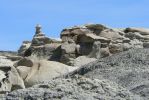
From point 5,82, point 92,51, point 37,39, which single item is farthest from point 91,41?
point 5,82

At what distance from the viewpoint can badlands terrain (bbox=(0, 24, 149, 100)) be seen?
6.85 m

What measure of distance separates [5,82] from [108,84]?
15497 millimetres

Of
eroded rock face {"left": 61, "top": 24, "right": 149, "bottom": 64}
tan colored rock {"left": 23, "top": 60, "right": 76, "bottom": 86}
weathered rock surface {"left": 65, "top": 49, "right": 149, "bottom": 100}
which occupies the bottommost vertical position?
tan colored rock {"left": 23, "top": 60, "right": 76, "bottom": 86}

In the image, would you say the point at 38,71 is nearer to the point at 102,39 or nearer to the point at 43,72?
the point at 43,72

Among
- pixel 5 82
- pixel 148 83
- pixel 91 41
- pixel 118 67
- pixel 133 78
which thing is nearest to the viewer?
pixel 148 83

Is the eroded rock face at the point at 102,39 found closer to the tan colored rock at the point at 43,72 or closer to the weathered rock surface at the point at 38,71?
the weathered rock surface at the point at 38,71

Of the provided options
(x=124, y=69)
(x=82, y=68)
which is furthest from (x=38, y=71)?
(x=124, y=69)

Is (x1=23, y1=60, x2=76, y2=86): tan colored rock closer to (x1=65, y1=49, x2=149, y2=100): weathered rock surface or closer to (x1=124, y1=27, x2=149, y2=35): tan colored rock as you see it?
(x1=65, y1=49, x2=149, y2=100): weathered rock surface

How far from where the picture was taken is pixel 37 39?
161 feet

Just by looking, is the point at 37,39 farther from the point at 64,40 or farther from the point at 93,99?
the point at 93,99

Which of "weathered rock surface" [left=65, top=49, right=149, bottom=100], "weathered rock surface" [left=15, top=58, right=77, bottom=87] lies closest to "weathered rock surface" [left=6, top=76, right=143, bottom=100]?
"weathered rock surface" [left=65, top=49, right=149, bottom=100]

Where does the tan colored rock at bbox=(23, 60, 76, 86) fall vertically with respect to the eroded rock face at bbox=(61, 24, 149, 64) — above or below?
below

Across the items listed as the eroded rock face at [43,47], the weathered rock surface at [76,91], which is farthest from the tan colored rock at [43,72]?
the weathered rock surface at [76,91]

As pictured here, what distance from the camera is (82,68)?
11641 mm
